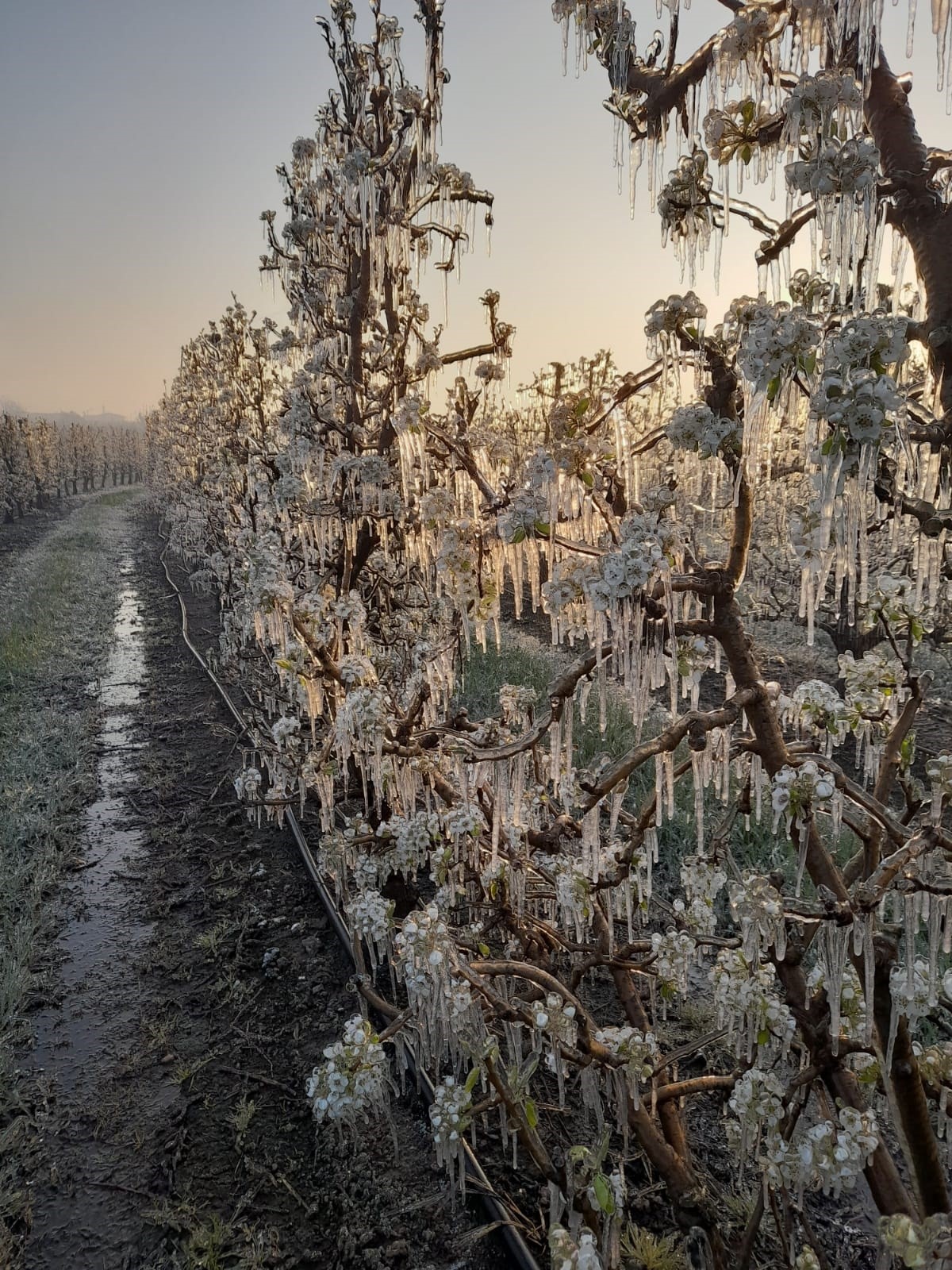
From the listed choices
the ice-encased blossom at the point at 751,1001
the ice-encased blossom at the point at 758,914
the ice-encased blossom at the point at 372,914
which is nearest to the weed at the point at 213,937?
the ice-encased blossom at the point at 372,914

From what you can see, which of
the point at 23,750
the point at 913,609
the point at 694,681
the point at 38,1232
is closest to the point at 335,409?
the point at 694,681

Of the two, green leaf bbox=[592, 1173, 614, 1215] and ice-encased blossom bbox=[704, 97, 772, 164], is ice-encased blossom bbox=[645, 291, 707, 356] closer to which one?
ice-encased blossom bbox=[704, 97, 772, 164]

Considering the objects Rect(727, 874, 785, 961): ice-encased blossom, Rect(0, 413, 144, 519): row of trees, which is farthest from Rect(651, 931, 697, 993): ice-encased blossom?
Rect(0, 413, 144, 519): row of trees

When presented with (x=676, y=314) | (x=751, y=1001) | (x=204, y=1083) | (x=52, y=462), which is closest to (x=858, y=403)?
(x=676, y=314)

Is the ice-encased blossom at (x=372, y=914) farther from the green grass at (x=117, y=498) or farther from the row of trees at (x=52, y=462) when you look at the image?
the green grass at (x=117, y=498)

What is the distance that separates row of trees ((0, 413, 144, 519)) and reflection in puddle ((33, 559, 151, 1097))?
47513 millimetres

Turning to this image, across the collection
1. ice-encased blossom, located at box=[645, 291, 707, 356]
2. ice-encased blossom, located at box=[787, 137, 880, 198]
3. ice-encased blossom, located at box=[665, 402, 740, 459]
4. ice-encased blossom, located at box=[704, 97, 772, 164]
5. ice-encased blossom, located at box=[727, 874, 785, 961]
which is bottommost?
ice-encased blossom, located at box=[727, 874, 785, 961]

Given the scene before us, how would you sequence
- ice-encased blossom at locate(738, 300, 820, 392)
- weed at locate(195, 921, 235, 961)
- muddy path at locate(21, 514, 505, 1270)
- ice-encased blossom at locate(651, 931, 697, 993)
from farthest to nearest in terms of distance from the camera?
weed at locate(195, 921, 235, 961) → muddy path at locate(21, 514, 505, 1270) → ice-encased blossom at locate(651, 931, 697, 993) → ice-encased blossom at locate(738, 300, 820, 392)

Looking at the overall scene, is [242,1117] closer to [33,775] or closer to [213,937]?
[213,937]

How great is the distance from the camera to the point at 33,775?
29.8 ft

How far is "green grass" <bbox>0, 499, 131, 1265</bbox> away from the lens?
4430 millimetres

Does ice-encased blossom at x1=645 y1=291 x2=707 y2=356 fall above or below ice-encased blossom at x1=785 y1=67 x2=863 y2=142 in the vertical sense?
below

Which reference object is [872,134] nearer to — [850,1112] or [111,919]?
[850,1112]

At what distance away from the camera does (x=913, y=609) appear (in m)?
2.52
